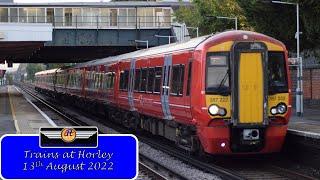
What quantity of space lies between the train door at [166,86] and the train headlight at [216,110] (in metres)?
2.63

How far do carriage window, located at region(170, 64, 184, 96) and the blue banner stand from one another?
1010 centimetres

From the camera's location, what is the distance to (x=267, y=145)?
11.8m

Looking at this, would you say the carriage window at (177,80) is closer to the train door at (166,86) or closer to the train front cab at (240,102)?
the train door at (166,86)

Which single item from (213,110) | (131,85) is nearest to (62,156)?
(213,110)

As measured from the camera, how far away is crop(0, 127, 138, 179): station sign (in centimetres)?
278

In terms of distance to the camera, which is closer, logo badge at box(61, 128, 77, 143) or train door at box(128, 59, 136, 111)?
logo badge at box(61, 128, 77, 143)

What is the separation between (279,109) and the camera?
39.2ft

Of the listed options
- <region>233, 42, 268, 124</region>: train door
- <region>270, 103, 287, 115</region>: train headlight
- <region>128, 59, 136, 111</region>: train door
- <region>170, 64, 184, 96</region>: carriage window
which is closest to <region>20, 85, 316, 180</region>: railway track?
<region>233, 42, 268, 124</region>: train door

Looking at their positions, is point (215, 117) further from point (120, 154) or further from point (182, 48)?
point (120, 154)

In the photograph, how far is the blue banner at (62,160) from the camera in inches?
110

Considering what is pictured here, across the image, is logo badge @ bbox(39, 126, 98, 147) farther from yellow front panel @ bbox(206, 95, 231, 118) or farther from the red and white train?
yellow front panel @ bbox(206, 95, 231, 118)

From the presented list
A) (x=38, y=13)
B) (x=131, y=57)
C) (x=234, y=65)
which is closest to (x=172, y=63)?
(x=234, y=65)

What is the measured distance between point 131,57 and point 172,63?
5.74m

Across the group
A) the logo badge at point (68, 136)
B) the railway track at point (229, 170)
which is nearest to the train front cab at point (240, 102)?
the railway track at point (229, 170)
